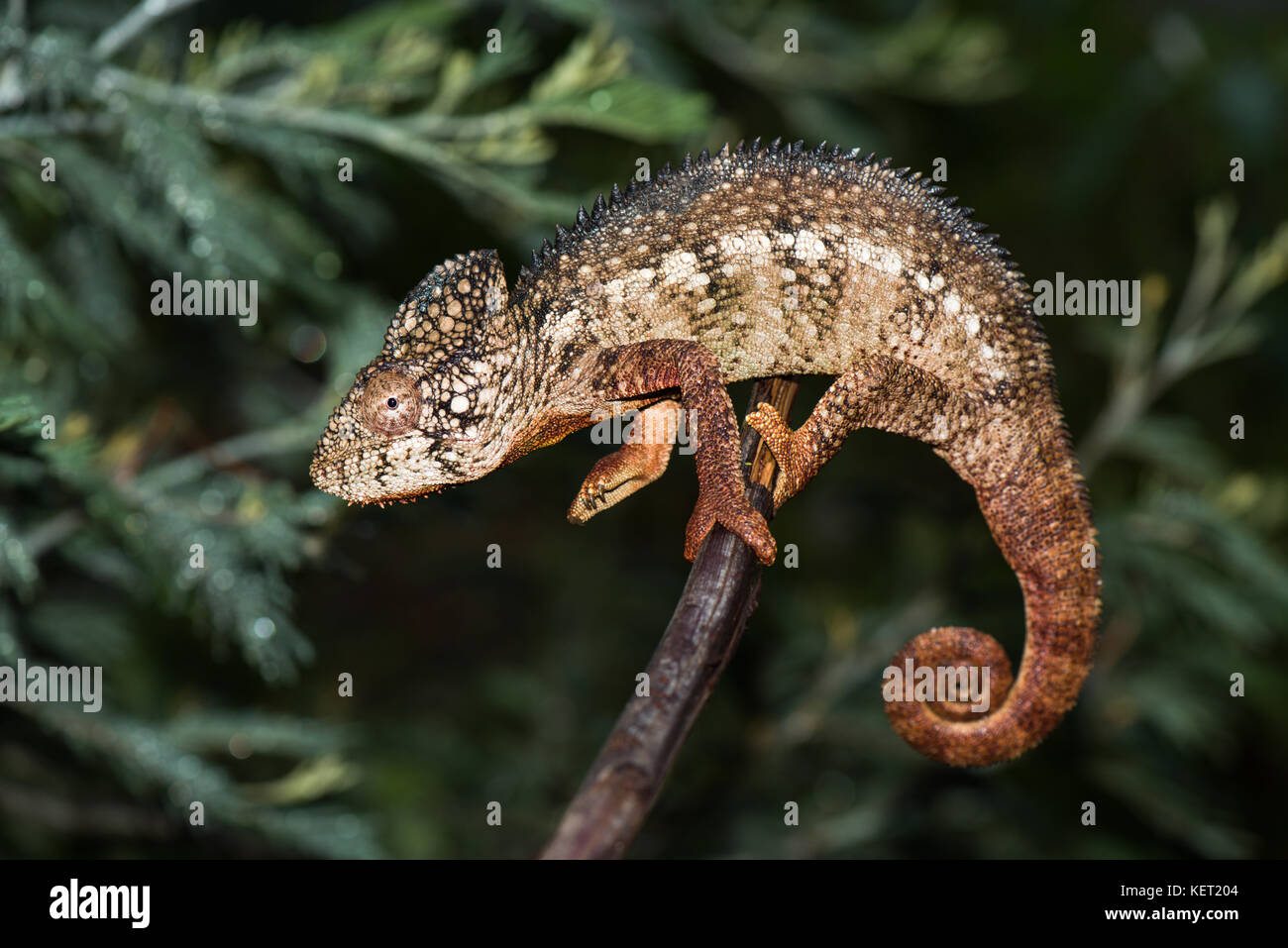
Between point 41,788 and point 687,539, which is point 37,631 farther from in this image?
point 687,539

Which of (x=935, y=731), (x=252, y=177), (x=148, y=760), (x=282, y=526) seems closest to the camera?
(x=935, y=731)

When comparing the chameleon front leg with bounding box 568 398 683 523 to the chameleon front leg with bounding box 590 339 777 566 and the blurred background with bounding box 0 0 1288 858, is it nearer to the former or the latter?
the chameleon front leg with bounding box 590 339 777 566

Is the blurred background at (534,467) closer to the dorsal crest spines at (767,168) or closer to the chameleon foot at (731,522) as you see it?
the dorsal crest spines at (767,168)

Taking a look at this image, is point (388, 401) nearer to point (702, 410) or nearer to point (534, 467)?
point (702, 410)

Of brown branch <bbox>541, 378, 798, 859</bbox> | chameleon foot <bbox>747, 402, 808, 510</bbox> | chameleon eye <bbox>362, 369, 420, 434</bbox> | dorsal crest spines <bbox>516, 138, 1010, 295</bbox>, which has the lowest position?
brown branch <bbox>541, 378, 798, 859</bbox>

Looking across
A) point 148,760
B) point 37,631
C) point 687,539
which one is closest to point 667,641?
point 687,539

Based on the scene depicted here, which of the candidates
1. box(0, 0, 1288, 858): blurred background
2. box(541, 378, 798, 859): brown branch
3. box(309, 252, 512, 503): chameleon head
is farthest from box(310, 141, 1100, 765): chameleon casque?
box(0, 0, 1288, 858): blurred background
